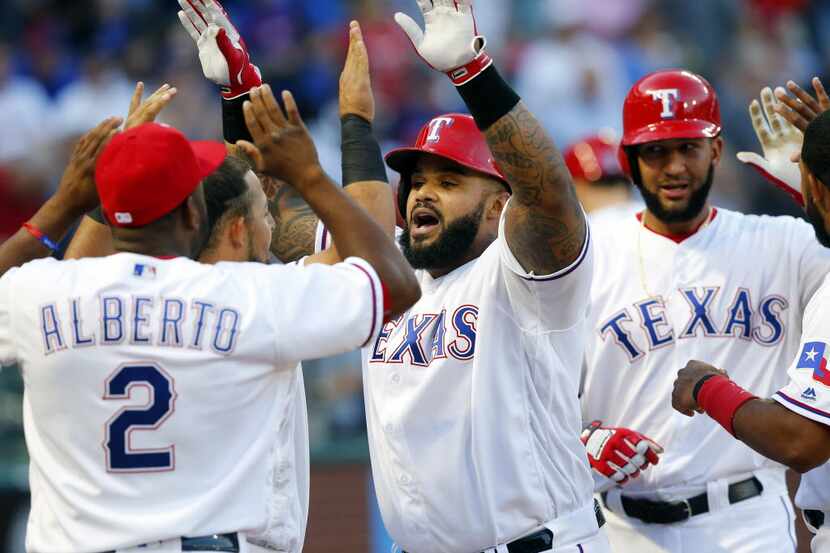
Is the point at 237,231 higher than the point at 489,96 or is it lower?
lower

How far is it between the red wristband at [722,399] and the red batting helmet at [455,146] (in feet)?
3.53

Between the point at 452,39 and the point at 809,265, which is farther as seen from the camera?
the point at 809,265

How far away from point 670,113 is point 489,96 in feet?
5.67

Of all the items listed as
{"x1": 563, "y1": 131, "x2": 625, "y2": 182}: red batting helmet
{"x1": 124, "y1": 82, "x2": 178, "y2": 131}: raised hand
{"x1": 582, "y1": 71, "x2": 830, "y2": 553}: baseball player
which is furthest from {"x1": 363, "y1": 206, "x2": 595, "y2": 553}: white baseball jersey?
{"x1": 563, "y1": 131, "x2": 625, "y2": 182}: red batting helmet

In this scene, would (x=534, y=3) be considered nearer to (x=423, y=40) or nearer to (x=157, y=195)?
(x=423, y=40)

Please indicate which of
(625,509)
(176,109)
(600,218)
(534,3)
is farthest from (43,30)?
(625,509)

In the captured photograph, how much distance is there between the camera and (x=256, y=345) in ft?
10.6

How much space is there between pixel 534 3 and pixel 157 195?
390 inches

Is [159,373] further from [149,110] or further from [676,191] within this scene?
[676,191]

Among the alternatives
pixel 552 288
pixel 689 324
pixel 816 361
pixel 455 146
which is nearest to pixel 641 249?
pixel 689 324

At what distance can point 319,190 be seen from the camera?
136 inches

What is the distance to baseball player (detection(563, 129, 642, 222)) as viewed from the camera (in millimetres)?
6969

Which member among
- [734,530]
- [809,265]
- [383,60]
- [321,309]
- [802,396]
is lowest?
[734,530]

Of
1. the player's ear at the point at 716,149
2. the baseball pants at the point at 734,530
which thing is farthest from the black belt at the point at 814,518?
the player's ear at the point at 716,149
